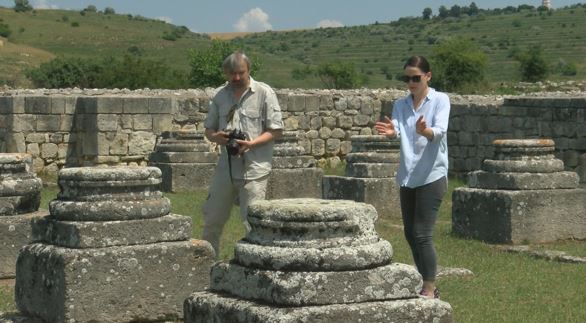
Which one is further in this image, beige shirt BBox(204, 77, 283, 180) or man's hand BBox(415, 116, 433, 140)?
beige shirt BBox(204, 77, 283, 180)

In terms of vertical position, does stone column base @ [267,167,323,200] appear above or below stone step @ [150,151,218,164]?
below

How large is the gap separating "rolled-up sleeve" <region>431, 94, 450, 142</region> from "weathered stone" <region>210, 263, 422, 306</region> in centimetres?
192

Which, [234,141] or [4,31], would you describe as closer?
[234,141]

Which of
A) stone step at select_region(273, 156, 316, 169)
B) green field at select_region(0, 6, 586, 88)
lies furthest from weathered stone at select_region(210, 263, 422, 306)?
green field at select_region(0, 6, 586, 88)

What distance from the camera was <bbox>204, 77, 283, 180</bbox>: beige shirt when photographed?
24.5 ft

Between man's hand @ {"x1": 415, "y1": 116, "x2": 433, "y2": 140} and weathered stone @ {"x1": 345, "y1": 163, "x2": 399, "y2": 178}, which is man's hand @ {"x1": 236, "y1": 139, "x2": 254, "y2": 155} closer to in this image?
man's hand @ {"x1": 415, "y1": 116, "x2": 433, "y2": 140}

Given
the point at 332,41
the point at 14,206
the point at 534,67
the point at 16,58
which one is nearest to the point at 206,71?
the point at 534,67

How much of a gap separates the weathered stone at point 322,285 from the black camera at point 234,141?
240 centimetres

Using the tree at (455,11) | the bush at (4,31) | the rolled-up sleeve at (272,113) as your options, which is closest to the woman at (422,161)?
the rolled-up sleeve at (272,113)

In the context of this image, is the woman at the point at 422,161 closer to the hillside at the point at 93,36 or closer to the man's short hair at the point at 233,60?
the man's short hair at the point at 233,60

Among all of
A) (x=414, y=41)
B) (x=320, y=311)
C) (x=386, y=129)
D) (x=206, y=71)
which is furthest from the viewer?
(x=414, y=41)

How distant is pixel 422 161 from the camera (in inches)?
268

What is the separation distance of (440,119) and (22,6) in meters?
93.9

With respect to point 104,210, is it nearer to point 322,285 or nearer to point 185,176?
point 322,285
